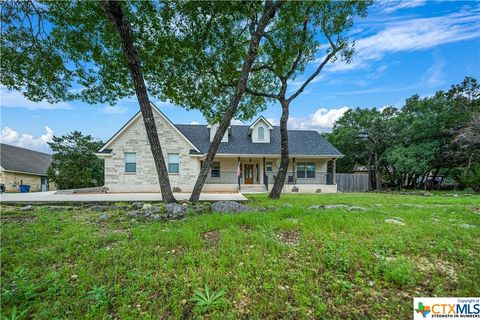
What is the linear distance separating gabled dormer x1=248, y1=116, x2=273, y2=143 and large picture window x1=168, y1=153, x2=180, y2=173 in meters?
6.69

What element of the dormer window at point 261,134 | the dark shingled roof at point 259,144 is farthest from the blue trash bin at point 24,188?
the dormer window at point 261,134

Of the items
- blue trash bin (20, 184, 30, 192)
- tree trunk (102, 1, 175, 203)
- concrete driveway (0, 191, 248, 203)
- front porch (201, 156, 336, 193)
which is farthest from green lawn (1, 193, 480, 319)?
blue trash bin (20, 184, 30, 192)

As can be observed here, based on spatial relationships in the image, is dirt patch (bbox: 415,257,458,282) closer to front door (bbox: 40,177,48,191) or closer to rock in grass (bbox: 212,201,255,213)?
rock in grass (bbox: 212,201,255,213)

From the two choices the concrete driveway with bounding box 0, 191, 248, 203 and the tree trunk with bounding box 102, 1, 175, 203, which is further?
the concrete driveway with bounding box 0, 191, 248, 203

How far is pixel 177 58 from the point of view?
26.0 ft

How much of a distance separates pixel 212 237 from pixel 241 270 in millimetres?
1261

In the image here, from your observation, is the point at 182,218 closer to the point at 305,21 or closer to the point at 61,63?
the point at 61,63

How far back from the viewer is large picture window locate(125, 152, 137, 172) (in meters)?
14.3

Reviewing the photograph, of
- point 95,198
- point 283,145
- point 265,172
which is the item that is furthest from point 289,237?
point 265,172

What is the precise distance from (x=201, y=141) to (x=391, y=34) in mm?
13785

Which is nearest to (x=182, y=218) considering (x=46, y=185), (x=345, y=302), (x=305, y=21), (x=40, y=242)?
(x=40, y=242)

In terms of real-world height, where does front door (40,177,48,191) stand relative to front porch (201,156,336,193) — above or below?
below

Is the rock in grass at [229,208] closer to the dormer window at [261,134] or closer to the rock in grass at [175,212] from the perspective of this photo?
the rock in grass at [175,212]

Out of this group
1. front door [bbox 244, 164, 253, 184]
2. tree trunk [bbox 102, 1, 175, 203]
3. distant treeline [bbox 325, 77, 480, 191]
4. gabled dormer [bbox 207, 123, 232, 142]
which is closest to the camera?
tree trunk [bbox 102, 1, 175, 203]
